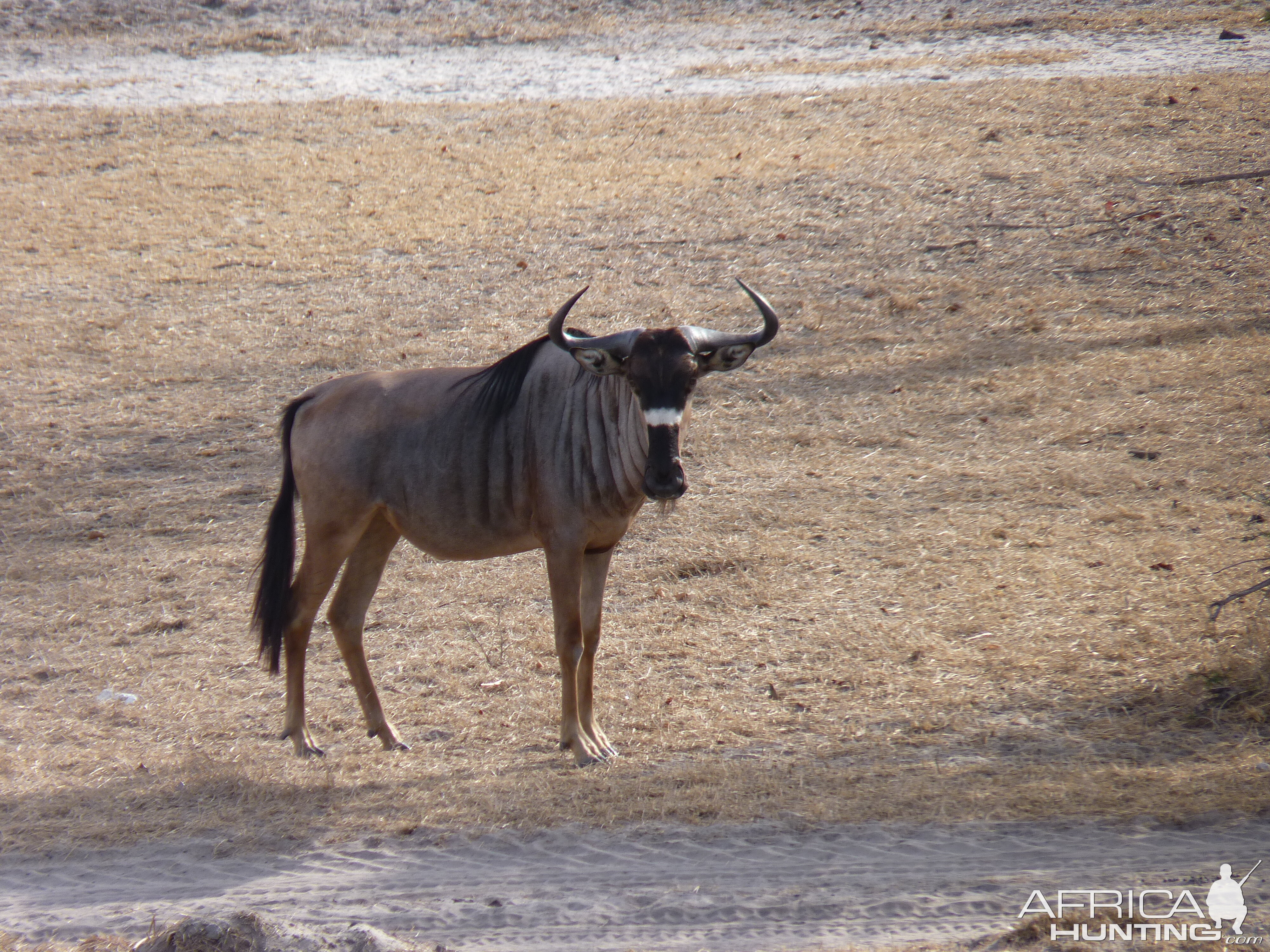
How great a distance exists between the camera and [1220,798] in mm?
5102

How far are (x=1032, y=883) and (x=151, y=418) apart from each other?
29.4ft

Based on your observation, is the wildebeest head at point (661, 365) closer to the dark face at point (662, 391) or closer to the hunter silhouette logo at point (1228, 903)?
the dark face at point (662, 391)

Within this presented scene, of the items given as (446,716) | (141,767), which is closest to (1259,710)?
(446,716)

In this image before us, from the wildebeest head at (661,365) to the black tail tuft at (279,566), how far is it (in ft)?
5.78

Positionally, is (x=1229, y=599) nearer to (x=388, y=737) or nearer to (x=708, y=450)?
(x=388, y=737)

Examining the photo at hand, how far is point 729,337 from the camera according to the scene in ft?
19.1

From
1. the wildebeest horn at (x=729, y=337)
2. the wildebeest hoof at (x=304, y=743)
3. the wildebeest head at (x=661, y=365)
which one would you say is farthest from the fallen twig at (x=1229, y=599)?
the wildebeest hoof at (x=304, y=743)

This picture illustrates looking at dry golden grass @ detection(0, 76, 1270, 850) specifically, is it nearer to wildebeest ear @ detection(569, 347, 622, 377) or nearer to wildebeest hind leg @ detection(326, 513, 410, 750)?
wildebeest hind leg @ detection(326, 513, 410, 750)

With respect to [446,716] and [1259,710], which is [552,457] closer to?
[446,716]

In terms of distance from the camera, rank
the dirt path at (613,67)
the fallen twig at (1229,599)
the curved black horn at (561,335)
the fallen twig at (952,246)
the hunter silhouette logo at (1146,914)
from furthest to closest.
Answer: the dirt path at (613,67), the fallen twig at (952,246), the fallen twig at (1229,599), the curved black horn at (561,335), the hunter silhouette logo at (1146,914)

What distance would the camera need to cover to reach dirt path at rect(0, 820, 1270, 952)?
4.43 meters

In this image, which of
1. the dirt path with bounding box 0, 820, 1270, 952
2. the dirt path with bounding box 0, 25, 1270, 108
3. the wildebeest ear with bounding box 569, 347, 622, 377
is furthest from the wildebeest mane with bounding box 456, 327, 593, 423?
the dirt path with bounding box 0, 25, 1270, 108

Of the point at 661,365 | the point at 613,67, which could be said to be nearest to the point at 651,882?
the point at 661,365

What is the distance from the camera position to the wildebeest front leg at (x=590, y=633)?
6250 mm
